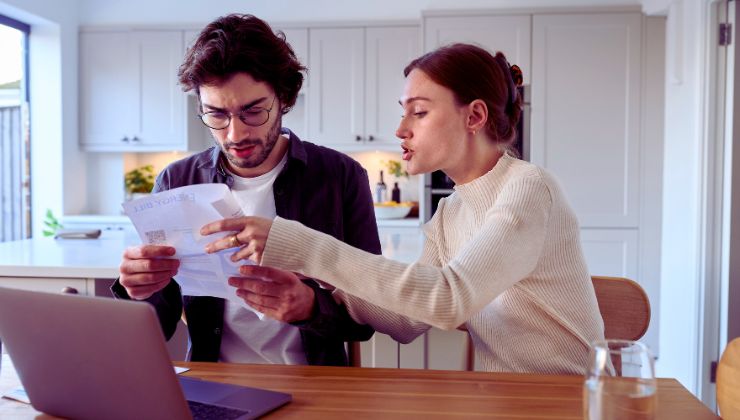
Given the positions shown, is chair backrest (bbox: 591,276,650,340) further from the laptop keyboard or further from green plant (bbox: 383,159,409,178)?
green plant (bbox: 383,159,409,178)

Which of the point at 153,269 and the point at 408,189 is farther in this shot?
the point at 408,189

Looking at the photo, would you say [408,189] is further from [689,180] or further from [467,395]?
[467,395]

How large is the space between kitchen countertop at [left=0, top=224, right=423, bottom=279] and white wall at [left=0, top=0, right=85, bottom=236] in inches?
85.0

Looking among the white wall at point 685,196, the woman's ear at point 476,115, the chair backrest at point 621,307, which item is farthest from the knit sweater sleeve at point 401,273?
the white wall at point 685,196

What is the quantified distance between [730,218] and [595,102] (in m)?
1.57

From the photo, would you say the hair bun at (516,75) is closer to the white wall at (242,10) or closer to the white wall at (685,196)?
the white wall at (685,196)

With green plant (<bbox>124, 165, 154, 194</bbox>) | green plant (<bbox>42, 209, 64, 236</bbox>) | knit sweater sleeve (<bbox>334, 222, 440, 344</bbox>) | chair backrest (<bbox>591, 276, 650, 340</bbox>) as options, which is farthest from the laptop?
green plant (<bbox>124, 165, 154, 194</bbox>)

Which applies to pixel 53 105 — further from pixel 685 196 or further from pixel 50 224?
pixel 685 196

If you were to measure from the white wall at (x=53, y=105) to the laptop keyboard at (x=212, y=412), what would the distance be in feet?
14.8

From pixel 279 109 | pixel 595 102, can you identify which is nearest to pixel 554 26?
pixel 595 102

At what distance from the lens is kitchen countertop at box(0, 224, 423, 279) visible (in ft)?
7.30

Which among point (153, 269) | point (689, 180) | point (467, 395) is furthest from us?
point (689, 180)

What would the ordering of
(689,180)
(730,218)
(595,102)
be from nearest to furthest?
(730,218)
(689,180)
(595,102)

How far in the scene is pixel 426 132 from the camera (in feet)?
4.71
